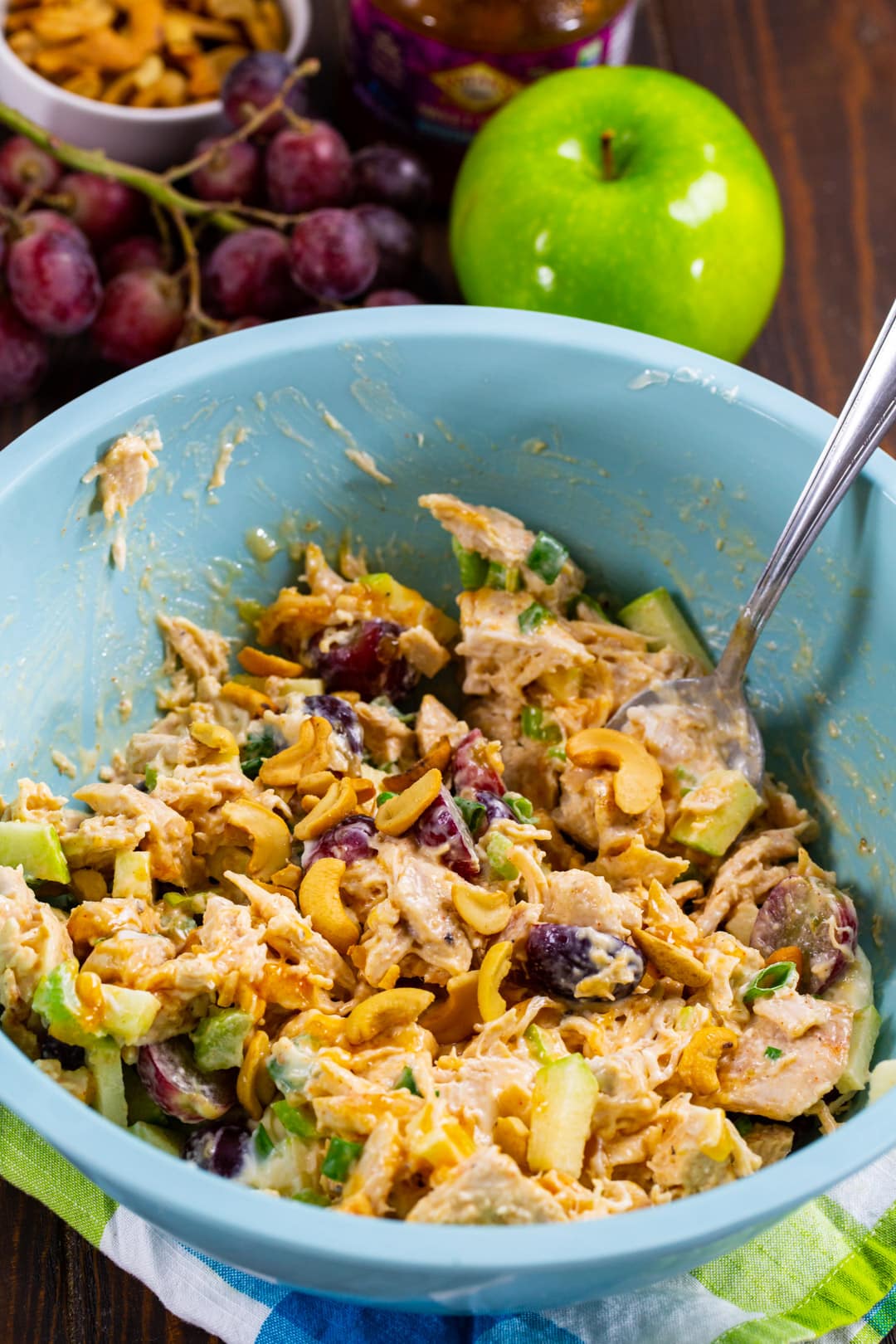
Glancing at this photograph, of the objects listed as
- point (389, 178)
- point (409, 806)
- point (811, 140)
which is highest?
point (811, 140)

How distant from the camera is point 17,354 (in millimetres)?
2207

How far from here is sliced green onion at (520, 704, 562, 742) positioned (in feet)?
6.03

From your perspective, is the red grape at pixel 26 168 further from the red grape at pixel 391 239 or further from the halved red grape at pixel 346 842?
the halved red grape at pixel 346 842

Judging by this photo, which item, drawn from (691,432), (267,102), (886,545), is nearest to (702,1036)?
(886,545)

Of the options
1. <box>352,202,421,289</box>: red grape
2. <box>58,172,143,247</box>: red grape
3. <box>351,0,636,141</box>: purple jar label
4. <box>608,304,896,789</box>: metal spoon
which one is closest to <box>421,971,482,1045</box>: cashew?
<box>608,304,896,789</box>: metal spoon

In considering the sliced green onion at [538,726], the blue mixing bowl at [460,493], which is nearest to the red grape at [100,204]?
the blue mixing bowl at [460,493]

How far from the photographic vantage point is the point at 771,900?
1.68 meters

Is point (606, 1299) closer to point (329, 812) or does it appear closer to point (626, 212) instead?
point (329, 812)

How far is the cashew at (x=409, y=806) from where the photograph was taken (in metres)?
1.61

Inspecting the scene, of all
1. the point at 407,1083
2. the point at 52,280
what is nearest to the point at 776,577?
the point at 407,1083

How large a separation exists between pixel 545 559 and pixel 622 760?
1.01 feet

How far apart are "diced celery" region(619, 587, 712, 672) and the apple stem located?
69cm

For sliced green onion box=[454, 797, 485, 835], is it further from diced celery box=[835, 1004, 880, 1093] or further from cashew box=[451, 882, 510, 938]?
diced celery box=[835, 1004, 880, 1093]

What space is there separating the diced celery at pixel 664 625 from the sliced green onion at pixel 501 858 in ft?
1.36
